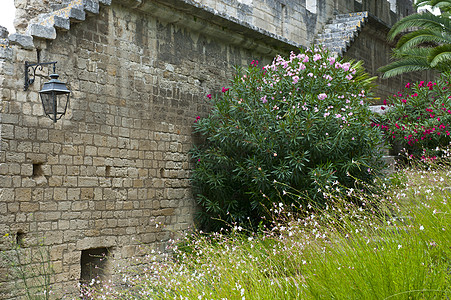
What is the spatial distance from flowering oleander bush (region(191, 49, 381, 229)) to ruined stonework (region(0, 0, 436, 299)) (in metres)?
0.54

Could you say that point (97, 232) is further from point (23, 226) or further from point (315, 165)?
point (315, 165)

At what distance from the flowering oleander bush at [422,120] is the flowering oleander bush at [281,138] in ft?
6.66

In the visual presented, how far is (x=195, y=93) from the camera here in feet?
A: 31.3

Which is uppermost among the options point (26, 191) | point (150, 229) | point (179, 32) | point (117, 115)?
point (179, 32)

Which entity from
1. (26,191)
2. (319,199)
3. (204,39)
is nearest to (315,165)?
(319,199)

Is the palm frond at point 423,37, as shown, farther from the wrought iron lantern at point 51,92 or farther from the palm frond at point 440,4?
the wrought iron lantern at point 51,92

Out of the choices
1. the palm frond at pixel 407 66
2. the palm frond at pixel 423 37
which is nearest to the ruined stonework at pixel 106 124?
the palm frond at pixel 423 37

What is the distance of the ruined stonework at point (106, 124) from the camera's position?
666 cm

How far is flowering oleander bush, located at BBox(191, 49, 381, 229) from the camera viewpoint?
8484mm

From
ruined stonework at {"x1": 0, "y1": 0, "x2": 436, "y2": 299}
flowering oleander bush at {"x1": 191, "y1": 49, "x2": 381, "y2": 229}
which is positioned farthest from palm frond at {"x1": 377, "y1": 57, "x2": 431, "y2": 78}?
ruined stonework at {"x1": 0, "y1": 0, "x2": 436, "y2": 299}

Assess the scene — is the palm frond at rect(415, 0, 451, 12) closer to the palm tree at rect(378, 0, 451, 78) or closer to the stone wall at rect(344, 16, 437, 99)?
the palm tree at rect(378, 0, 451, 78)

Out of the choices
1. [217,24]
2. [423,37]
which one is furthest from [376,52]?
[217,24]

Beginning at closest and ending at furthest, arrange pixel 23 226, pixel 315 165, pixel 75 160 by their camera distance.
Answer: pixel 23 226, pixel 75 160, pixel 315 165

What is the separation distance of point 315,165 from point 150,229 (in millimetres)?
2876
